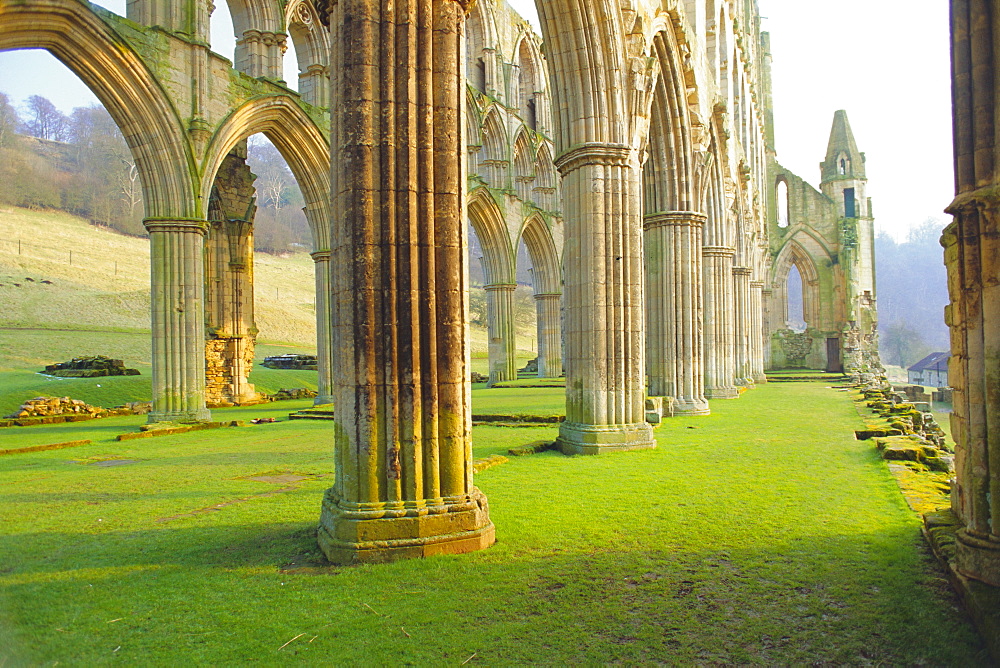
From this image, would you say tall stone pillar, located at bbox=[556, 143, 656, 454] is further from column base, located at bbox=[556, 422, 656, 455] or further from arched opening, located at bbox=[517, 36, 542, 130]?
arched opening, located at bbox=[517, 36, 542, 130]

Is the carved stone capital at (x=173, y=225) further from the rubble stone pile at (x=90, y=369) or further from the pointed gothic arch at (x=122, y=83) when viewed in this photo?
the rubble stone pile at (x=90, y=369)

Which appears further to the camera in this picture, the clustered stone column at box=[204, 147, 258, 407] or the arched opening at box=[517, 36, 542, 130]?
the arched opening at box=[517, 36, 542, 130]

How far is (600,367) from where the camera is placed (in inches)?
338

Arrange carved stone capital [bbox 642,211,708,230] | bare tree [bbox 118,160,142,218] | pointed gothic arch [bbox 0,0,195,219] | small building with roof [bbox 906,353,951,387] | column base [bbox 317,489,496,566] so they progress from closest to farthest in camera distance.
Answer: column base [bbox 317,489,496,566]
pointed gothic arch [bbox 0,0,195,219]
carved stone capital [bbox 642,211,708,230]
small building with roof [bbox 906,353,951,387]
bare tree [bbox 118,160,142,218]

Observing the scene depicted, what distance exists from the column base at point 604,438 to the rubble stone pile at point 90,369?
17.9 metres

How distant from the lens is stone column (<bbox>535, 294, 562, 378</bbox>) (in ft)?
A: 97.2

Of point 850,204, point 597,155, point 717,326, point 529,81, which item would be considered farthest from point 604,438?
point 850,204

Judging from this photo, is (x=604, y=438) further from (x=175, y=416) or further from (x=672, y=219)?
(x=175, y=416)

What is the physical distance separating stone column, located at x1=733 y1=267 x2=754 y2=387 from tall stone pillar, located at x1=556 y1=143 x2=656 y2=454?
523 inches

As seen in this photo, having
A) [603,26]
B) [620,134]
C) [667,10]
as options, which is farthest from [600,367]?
[667,10]

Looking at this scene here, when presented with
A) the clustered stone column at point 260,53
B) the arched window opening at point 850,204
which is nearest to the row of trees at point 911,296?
the arched window opening at point 850,204

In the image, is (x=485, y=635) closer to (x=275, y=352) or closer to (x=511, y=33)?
(x=511, y=33)

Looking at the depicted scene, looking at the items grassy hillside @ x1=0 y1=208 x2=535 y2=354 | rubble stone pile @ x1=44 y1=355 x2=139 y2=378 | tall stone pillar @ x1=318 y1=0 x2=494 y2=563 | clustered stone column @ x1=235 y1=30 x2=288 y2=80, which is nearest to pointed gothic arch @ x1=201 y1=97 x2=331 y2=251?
clustered stone column @ x1=235 y1=30 x2=288 y2=80

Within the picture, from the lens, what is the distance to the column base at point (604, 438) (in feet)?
27.5
